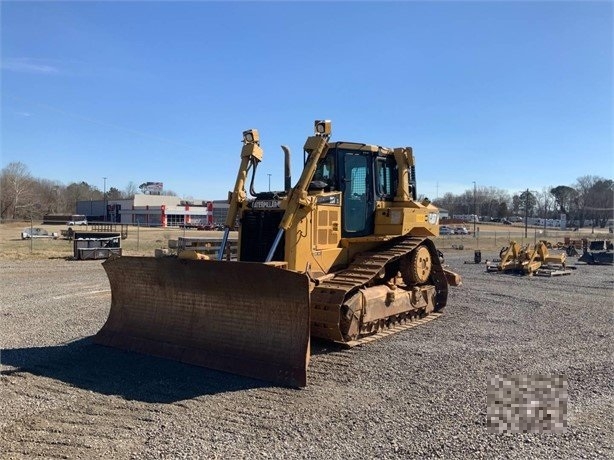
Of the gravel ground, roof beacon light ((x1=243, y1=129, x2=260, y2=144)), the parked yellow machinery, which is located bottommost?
the gravel ground

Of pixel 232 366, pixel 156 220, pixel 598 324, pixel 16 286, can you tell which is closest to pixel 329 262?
pixel 232 366

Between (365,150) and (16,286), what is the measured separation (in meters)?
11.6

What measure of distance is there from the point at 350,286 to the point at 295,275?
5.30ft

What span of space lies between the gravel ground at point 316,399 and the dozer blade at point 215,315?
280 mm

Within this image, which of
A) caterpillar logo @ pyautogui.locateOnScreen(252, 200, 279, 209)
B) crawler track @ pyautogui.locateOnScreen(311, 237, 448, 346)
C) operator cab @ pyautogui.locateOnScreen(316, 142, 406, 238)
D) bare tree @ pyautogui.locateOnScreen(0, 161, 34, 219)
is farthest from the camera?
bare tree @ pyautogui.locateOnScreen(0, 161, 34, 219)

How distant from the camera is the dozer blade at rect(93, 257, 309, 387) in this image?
22.3 ft

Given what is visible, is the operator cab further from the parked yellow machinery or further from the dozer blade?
the parked yellow machinery

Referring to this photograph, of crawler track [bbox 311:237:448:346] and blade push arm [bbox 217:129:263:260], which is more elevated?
blade push arm [bbox 217:129:263:260]

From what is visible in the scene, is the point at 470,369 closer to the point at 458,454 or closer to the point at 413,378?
the point at 413,378

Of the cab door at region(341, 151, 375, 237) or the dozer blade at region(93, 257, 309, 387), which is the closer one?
the dozer blade at region(93, 257, 309, 387)

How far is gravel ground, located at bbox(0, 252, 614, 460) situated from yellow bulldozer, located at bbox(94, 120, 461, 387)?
1.24 feet

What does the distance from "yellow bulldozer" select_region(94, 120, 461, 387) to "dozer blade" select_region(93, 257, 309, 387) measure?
16 millimetres

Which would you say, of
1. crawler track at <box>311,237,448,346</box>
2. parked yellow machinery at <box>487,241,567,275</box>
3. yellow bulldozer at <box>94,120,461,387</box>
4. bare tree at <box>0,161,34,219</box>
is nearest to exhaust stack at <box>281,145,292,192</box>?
yellow bulldozer at <box>94,120,461,387</box>

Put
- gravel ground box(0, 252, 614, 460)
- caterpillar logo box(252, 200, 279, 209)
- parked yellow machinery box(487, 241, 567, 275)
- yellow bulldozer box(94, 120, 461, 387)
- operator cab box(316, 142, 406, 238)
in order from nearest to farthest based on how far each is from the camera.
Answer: gravel ground box(0, 252, 614, 460) → yellow bulldozer box(94, 120, 461, 387) → caterpillar logo box(252, 200, 279, 209) → operator cab box(316, 142, 406, 238) → parked yellow machinery box(487, 241, 567, 275)
